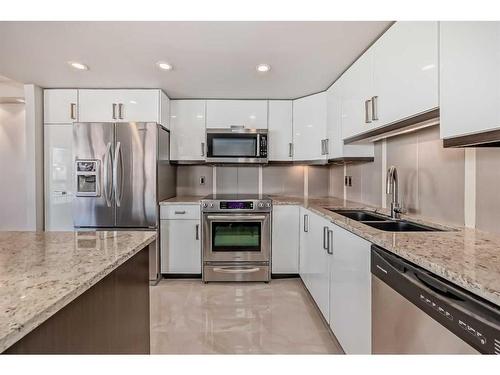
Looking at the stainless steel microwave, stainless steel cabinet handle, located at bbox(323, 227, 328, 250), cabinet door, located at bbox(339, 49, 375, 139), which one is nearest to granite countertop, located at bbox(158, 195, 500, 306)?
stainless steel cabinet handle, located at bbox(323, 227, 328, 250)

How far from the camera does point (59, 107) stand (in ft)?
10.0

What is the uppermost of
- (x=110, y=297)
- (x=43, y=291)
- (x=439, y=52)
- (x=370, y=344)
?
(x=439, y=52)

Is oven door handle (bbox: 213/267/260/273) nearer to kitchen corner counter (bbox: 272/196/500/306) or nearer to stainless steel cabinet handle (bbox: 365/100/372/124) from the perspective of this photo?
kitchen corner counter (bbox: 272/196/500/306)

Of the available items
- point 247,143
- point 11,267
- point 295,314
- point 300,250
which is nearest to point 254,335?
point 295,314

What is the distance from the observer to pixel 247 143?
325cm

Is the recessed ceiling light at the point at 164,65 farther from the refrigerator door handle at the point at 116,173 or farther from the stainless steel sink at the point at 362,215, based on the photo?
the stainless steel sink at the point at 362,215

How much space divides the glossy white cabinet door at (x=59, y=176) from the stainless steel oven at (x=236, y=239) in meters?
1.47

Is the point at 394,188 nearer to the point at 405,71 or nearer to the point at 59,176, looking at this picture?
the point at 405,71

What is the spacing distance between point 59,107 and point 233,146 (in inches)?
74.5

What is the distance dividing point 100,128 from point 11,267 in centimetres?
234

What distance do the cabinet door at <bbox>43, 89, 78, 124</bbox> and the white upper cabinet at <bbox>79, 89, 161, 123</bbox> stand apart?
10 centimetres

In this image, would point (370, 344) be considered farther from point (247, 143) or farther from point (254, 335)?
point (247, 143)

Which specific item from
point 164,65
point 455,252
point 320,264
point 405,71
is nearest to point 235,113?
point 164,65

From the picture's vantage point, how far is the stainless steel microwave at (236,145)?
3229 mm
